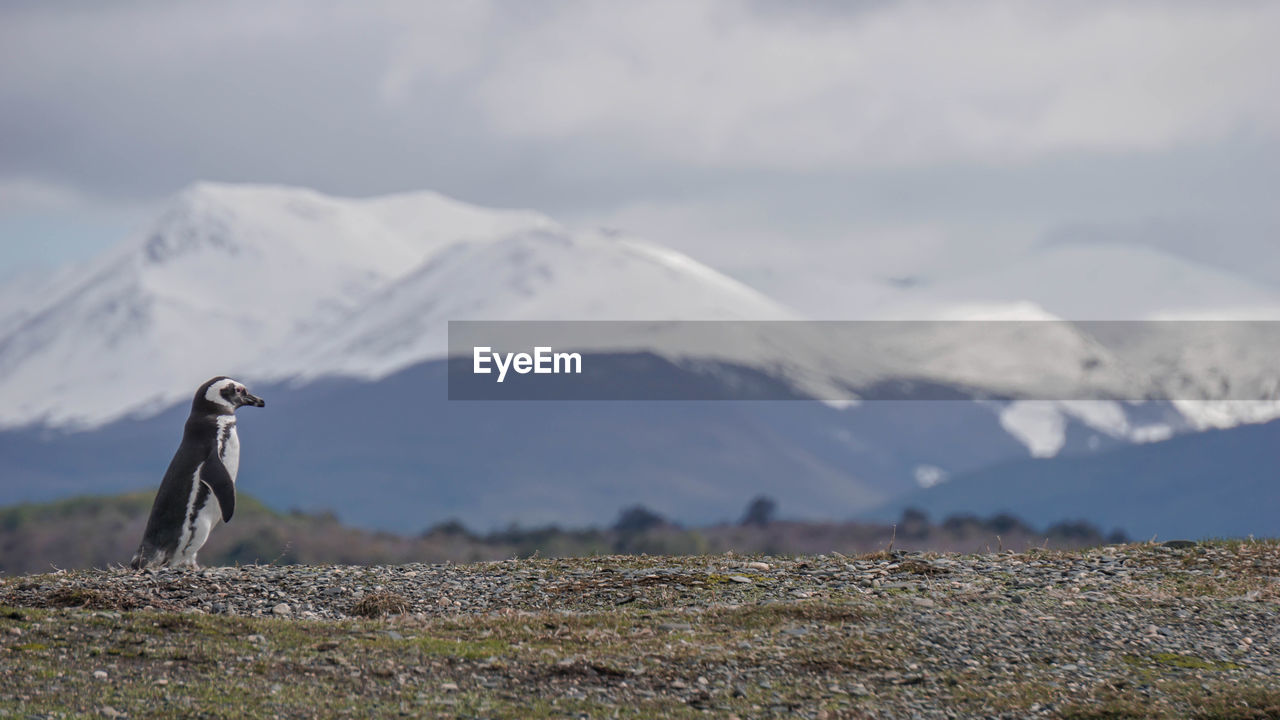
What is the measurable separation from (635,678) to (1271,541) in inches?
492

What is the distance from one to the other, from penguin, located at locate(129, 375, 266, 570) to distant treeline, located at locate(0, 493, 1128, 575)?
6605 centimetres

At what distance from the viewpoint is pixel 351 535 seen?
143 m

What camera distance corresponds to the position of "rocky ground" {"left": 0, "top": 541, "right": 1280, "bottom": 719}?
1513cm

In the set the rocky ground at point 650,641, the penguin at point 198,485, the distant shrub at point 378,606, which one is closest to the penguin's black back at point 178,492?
the penguin at point 198,485

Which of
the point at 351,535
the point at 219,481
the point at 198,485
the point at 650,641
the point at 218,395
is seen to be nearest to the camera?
the point at 650,641

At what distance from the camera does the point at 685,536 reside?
109688 millimetres

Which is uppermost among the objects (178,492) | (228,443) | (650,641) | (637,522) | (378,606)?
(637,522)

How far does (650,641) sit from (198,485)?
990cm

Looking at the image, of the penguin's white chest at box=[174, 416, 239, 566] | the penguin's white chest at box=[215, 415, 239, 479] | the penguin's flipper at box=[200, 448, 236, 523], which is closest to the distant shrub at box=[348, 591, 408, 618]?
the penguin's white chest at box=[174, 416, 239, 566]

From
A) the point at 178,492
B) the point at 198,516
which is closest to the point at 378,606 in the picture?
the point at 198,516

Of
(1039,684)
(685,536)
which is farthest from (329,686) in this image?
(685,536)

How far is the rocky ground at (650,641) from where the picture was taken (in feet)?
49.6

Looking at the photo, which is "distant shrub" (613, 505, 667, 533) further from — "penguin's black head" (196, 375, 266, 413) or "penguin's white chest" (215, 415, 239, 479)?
"penguin's black head" (196, 375, 266, 413)

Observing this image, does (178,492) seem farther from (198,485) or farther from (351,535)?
(351,535)
